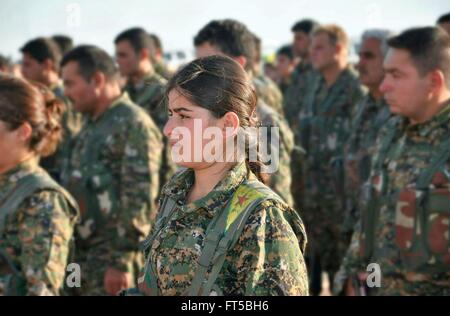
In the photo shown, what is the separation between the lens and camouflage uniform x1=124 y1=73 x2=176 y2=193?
5.96 meters

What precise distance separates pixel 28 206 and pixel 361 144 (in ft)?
10.5

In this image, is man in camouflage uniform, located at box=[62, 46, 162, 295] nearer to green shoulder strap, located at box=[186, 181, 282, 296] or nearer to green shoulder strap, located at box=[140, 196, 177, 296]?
green shoulder strap, located at box=[140, 196, 177, 296]

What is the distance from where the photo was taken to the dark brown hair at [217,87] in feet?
7.33

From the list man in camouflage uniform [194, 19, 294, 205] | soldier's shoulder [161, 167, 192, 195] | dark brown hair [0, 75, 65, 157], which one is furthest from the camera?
man in camouflage uniform [194, 19, 294, 205]

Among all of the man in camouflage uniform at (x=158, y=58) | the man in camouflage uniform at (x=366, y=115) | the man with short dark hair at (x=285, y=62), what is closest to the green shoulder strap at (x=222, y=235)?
the man in camouflage uniform at (x=366, y=115)

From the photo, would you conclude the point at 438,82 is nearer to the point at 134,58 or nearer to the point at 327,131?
the point at 327,131

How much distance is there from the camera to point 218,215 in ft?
7.10

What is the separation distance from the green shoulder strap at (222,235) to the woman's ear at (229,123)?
0.74 feet

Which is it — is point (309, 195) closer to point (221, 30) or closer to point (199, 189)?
point (221, 30)

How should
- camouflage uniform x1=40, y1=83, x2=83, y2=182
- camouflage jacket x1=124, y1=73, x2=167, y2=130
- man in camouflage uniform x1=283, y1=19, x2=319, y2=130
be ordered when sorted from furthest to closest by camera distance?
man in camouflage uniform x1=283, y1=19, x2=319, y2=130, camouflage jacket x1=124, y1=73, x2=167, y2=130, camouflage uniform x1=40, y1=83, x2=83, y2=182

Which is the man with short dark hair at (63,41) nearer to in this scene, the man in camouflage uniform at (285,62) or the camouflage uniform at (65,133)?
the camouflage uniform at (65,133)

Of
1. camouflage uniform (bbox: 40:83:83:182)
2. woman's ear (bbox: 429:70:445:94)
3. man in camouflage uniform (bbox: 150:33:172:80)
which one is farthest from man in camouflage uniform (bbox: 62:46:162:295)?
man in camouflage uniform (bbox: 150:33:172:80)

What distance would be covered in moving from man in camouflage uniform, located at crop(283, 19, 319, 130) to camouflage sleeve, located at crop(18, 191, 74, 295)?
4521 mm
